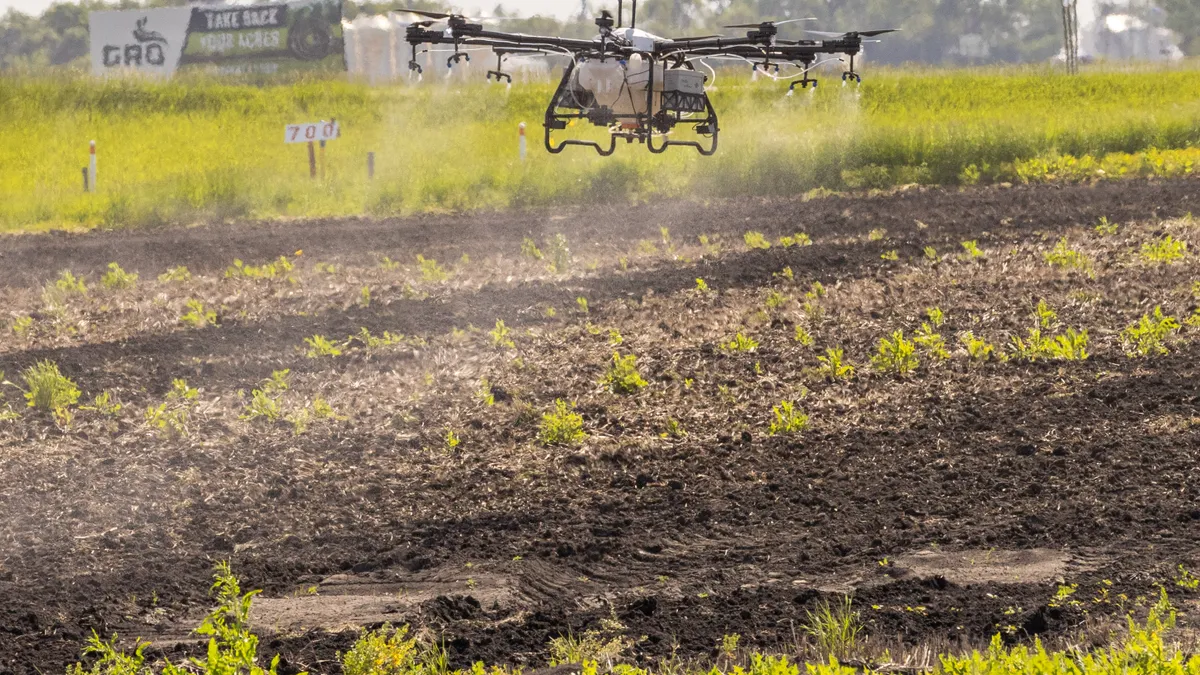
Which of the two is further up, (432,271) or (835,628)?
(432,271)

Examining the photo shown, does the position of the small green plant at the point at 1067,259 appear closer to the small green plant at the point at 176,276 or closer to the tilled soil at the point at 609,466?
the tilled soil at the point at 609,466

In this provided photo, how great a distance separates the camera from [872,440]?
8688mm

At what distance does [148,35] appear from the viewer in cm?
4644

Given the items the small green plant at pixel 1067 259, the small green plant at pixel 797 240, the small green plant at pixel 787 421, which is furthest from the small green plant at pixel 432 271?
the small green plant at pixel 1067 259

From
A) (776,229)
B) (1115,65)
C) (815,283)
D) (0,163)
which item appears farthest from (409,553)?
(1115,65)

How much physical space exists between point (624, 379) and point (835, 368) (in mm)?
1648

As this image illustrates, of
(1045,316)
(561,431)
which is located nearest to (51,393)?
(561,431)

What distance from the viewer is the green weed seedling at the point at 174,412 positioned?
9.12 m

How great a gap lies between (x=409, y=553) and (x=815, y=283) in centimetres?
738

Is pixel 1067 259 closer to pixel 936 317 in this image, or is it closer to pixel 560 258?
pixel 936 317

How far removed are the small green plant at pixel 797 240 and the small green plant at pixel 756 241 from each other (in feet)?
0.67

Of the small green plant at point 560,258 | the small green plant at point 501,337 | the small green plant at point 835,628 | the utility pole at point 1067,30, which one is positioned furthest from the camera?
the utility pole at point 1067,30

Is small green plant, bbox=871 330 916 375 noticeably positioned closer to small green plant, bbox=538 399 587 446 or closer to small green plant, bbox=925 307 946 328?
small green plant, bbox=925 307 946 328

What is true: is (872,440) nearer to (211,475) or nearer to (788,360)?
(788,360)
